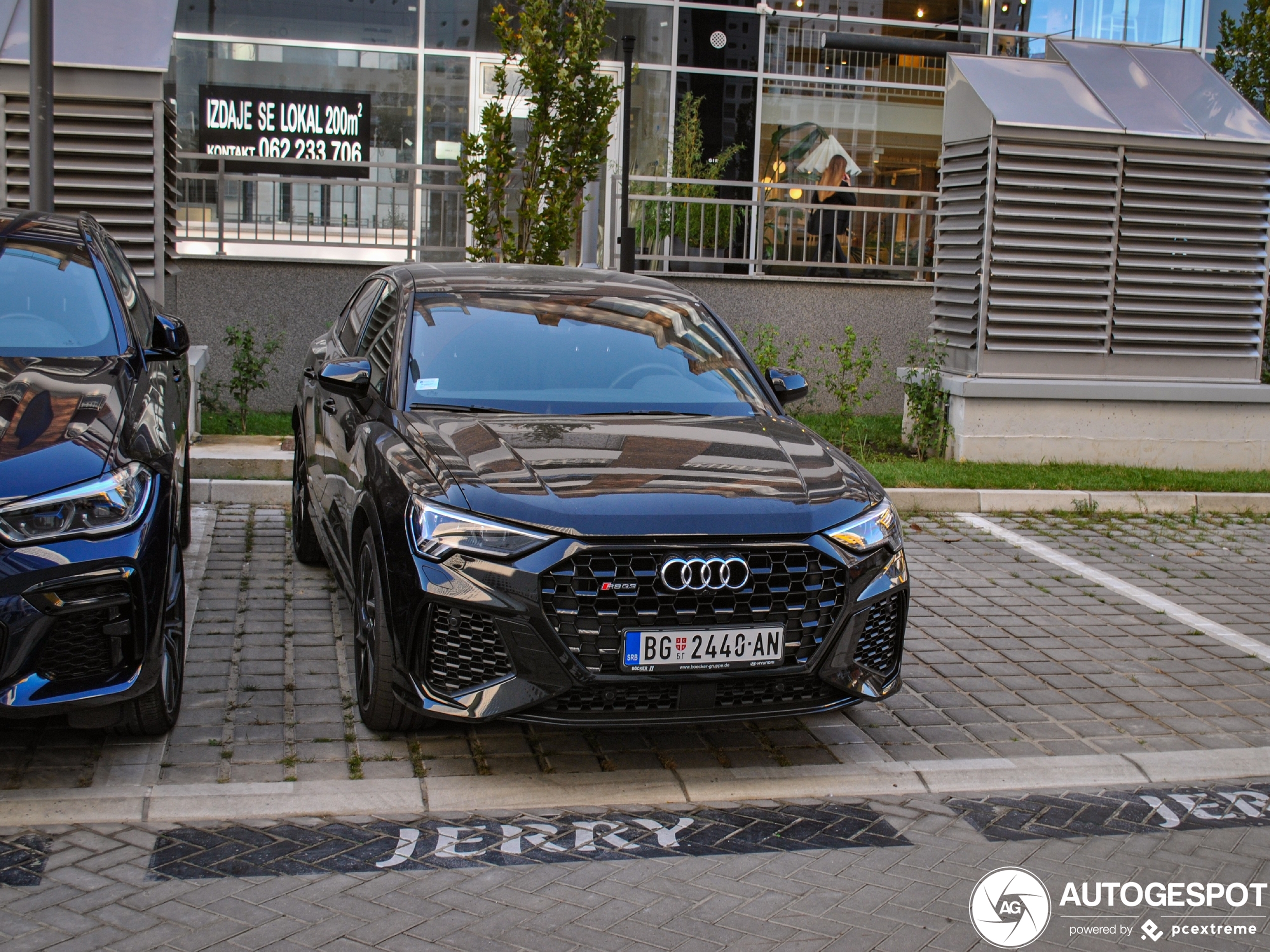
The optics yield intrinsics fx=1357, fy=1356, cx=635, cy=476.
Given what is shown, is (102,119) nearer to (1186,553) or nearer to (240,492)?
(240,492)

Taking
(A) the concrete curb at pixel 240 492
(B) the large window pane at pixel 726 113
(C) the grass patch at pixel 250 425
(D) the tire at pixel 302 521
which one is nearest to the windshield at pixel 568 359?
(D) the tire at pixel 302 521

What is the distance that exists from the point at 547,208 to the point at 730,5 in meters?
8.05

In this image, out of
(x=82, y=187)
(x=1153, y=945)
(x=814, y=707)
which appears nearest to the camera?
(x=1153, y=945)

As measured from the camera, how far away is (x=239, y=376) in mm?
11195

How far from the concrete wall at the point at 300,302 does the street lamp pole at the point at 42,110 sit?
3260 millimetres

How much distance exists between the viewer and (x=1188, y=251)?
11086 millimetres

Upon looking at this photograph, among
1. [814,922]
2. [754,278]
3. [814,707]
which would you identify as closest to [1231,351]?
[754,278]

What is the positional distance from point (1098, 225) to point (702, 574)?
7.83m

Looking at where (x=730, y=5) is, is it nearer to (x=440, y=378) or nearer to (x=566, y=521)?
(x=440, y=378)

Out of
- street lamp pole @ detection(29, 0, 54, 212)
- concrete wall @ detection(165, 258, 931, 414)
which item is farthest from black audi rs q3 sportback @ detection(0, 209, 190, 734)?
concrete wall @ detection(165, 258, 931, 414)

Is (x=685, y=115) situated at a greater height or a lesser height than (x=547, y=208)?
greater

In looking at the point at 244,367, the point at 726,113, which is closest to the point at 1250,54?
the point at 726,113

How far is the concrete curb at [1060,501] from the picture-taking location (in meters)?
9.79

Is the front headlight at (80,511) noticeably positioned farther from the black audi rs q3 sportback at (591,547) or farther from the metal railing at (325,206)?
the metal railing at (325,206)
